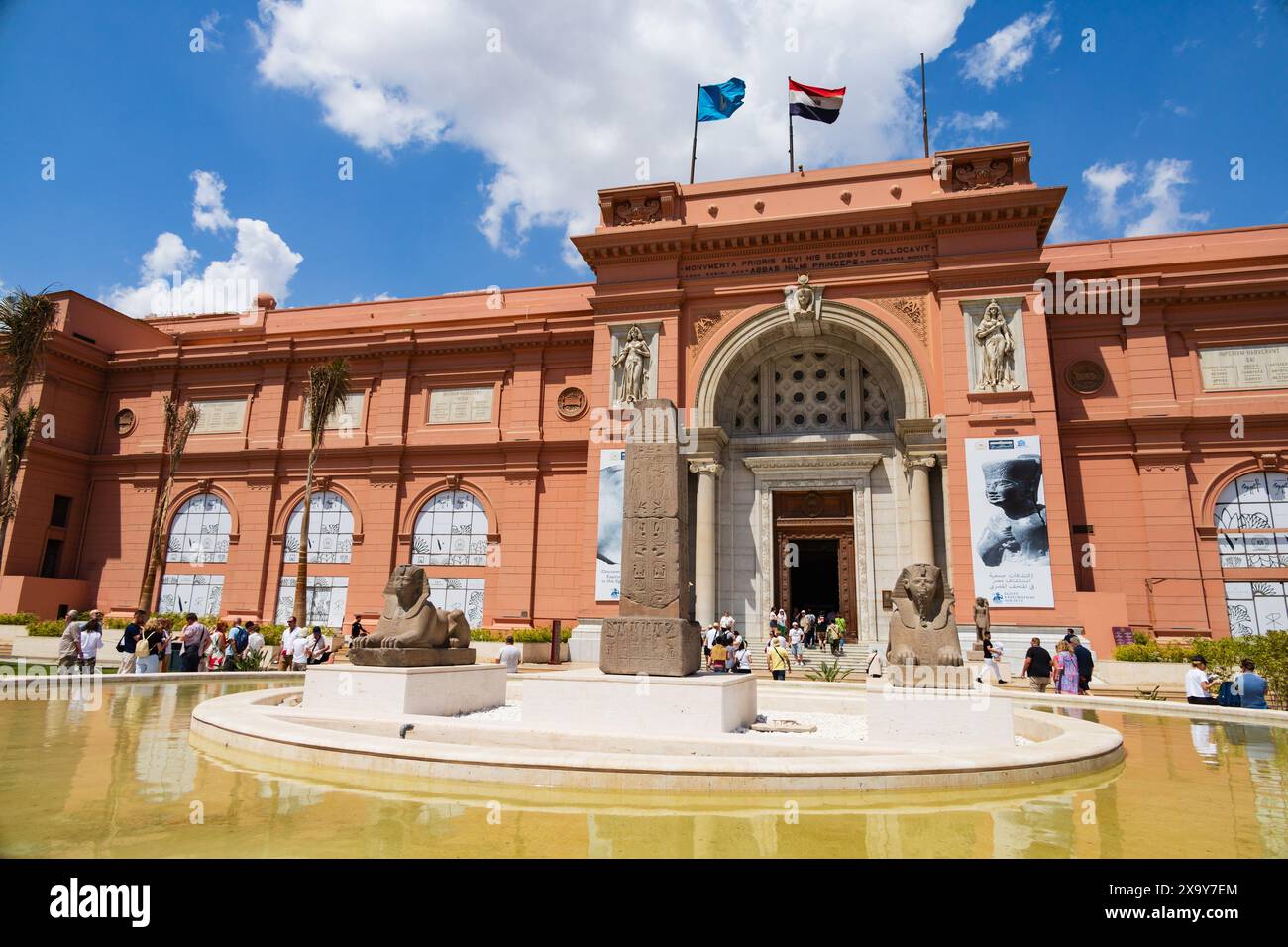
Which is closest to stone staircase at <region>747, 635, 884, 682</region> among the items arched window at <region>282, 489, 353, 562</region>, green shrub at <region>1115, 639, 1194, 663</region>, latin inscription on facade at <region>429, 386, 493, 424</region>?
green shrub at <region>1115, 639, 1194, 663</region>

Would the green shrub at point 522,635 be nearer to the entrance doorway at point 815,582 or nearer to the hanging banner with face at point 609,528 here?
the hanging banner with face at point 609,528

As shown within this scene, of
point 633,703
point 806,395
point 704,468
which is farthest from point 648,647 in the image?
point 806,395

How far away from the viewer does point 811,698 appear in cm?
1071

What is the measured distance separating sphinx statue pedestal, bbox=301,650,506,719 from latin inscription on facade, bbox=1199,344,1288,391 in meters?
21.5

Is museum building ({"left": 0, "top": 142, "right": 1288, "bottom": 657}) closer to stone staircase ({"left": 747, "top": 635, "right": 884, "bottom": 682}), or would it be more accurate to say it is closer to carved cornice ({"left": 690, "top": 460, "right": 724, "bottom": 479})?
carved cornice ({"left": 690, "top": 460, "right": 724, "bottom": 479})

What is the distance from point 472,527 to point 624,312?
8771mm

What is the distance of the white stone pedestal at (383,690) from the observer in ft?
28.0

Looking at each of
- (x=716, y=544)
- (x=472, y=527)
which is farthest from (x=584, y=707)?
(x=472, y=527)

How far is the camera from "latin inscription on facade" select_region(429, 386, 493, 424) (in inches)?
993

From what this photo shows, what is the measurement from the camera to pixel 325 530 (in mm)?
25266

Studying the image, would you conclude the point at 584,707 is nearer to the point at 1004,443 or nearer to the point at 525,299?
the point at 1004,443

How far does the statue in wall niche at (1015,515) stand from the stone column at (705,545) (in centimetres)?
689

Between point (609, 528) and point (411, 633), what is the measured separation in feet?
37.0

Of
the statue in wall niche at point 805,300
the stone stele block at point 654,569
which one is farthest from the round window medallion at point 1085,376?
the stone stele block at point 654,569
